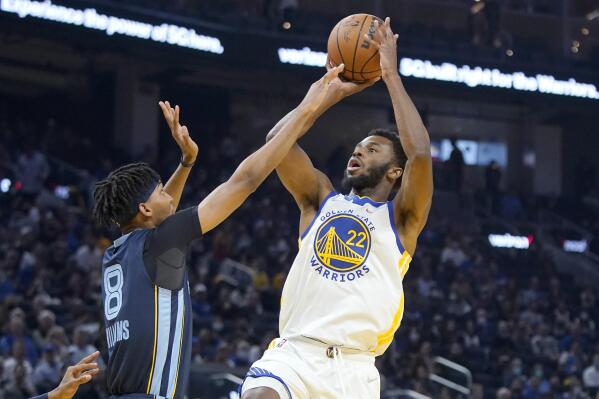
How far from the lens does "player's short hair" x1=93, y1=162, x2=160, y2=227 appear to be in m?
4.28

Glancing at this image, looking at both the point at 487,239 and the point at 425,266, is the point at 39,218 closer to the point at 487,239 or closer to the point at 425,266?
the point at 425,266

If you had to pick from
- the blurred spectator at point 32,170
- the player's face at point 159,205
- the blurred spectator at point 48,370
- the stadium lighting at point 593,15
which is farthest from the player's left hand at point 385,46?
the stadium lighting at point 593,15

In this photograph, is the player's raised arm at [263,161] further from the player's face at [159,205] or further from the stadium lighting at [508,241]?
the stadium lighting at [508,241]

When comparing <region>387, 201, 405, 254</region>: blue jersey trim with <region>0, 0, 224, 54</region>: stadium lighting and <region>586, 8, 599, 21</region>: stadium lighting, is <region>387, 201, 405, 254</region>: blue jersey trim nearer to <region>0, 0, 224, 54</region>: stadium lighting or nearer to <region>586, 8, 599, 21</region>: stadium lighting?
<region>0, 0, 224, 54</region>: stadium lighting

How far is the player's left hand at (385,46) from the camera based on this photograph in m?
4.99

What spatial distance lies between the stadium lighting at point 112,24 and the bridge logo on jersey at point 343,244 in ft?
41.4

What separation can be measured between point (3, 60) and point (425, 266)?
9.63 m

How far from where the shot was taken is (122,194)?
14.0ft

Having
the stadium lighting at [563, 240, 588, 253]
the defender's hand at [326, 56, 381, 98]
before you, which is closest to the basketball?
the defender's hand at [326, 56, 381, 98]

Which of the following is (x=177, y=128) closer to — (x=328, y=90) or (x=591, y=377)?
(x=328, y=90)

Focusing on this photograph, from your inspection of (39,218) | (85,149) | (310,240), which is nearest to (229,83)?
(85,149)

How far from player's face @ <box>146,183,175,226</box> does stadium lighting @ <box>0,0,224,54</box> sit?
1294 cm

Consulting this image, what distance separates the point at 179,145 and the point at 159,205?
0.54 meters

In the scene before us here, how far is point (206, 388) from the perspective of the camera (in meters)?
11.9
